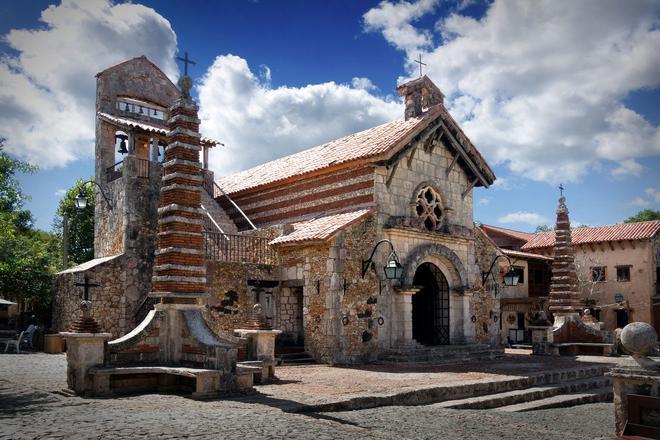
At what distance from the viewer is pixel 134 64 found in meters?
23.0

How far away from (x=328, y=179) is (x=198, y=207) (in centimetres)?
807

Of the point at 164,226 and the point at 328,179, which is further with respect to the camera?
the point at 328,179

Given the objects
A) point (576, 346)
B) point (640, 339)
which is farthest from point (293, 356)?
point (576, 346)

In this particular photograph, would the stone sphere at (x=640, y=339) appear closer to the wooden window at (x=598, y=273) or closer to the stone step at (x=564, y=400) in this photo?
the stone step at (x=564, y=400)

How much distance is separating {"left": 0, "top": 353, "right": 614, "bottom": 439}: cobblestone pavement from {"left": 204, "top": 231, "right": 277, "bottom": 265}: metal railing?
732cm

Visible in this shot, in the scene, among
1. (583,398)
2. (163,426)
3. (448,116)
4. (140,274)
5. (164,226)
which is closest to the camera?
(163,426)

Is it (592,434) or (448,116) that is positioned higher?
(448,116)

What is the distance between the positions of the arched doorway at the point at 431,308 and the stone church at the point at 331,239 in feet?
0.14

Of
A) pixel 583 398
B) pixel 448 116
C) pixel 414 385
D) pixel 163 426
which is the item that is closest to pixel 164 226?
pixel 163 426

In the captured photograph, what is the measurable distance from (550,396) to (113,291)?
12.4 meters

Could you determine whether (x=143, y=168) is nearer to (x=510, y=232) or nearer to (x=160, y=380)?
(x=160, y=380)

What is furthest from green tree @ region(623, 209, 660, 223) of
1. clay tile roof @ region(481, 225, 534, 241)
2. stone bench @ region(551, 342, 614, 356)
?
stone bench @ region(551, 342, 614, 356)

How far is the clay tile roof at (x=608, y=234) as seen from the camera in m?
35.5

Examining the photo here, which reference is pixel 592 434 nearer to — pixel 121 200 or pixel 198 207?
pixel 198 207
